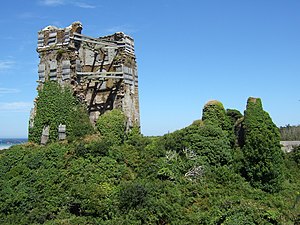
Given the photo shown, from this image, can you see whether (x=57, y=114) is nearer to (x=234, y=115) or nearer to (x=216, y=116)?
(x=216, y=116)

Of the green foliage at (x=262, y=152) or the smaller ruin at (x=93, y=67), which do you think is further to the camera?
the smaller ruin at (x=93, y=67)

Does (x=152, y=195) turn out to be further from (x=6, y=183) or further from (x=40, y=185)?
Answer: (x=6, y=183)

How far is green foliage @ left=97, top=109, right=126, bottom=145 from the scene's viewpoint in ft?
60.2

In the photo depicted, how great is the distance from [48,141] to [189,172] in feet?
24.8

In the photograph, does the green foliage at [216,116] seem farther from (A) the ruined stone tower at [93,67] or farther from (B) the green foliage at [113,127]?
(B) the green foliage at [113,127]

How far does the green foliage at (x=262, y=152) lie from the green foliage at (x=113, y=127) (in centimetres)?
611

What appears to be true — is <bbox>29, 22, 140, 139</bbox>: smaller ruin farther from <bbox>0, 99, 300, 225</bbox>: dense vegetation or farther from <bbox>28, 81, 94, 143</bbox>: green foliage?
<bbox>0, 99, 300, 225</bbox>: dense vegetation

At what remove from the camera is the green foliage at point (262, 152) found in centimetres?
1598

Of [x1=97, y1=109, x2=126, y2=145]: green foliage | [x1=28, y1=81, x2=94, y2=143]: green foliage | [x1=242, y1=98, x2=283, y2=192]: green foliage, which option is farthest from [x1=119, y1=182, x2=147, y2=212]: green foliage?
[x1=28, y1=81, x2=94, y2=143]: green foliage

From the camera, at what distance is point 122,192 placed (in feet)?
44.7

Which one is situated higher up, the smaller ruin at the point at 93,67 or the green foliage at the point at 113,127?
the smaller ruin at the point at 93,67

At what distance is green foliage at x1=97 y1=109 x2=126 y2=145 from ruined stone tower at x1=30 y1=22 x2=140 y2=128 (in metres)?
1.19

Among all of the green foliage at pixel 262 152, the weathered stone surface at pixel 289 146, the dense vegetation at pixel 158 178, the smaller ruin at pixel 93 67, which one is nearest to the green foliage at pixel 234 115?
the dense vegetation at pixel 158 178

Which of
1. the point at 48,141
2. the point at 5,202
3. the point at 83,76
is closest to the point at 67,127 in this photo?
the point at 48,141
